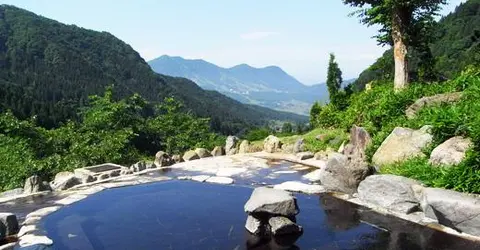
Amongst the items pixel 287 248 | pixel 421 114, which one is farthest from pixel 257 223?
Result: pixel 421 114

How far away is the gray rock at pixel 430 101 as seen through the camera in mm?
15441

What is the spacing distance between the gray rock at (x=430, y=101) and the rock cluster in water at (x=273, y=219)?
321 inches

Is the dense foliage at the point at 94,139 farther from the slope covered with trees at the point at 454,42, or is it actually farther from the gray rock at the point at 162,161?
the slope covered with trees at the point at 454,42

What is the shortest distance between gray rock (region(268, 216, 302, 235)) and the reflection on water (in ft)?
0.72

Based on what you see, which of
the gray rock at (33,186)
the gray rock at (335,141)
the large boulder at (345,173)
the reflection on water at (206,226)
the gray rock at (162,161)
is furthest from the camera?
the gray rock at (335,141)

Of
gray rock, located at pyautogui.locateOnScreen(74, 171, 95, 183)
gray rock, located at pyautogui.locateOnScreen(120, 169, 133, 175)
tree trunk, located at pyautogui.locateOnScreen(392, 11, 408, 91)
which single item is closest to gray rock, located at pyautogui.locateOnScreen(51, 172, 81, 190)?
gray rock, located at pyautogui.locateOnScreen(74, 171, 95, 183)

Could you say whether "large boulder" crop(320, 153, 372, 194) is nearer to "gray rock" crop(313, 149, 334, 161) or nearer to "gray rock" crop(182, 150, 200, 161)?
"gray rock" crop(313, 149, 334, 161)

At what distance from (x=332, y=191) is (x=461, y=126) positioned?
154 inches

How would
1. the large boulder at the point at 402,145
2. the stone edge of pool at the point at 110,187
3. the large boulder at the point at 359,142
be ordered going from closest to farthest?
1. the stone edge of pool at the point at 110,187
2. the large boulder at the point at 402,145
3. the large boulder at the point at 359,142

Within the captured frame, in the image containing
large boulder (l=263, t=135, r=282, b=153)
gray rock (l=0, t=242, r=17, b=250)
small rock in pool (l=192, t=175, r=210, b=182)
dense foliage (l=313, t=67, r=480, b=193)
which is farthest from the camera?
large boulder (l=263, t=135, r=282, b=153)

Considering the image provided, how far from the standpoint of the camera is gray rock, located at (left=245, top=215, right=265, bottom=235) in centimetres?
966

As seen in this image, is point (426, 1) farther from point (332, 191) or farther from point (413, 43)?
point (332, 191)

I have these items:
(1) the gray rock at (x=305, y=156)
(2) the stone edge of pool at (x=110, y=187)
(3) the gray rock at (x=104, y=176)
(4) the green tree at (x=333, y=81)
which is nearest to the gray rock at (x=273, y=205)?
(2) the stone edge of pool at (x=110, y=187)

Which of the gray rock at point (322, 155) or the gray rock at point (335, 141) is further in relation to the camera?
the gray rock at point (335, 141)
